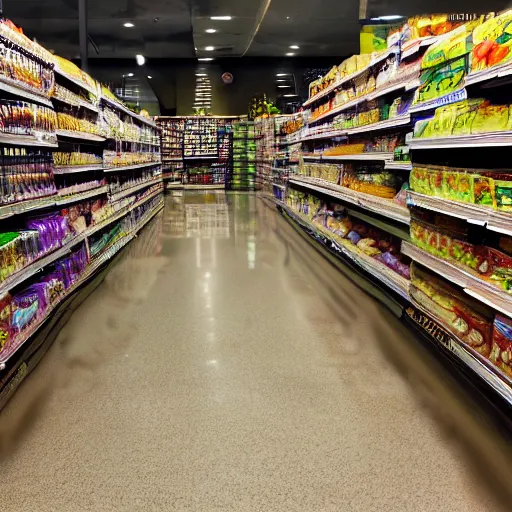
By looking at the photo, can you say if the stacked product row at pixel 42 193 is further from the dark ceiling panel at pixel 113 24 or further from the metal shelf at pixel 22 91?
the dark ceiling panel at pixel 113 24

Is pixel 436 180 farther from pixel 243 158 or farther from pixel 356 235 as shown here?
pixel 243 158

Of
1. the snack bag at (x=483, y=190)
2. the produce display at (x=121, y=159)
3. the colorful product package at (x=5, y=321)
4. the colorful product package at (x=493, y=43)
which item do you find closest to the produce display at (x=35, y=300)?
the colorful product package at (x=5, y=321)

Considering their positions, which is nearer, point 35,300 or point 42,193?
point 35,300

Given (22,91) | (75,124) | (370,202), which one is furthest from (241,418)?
(75,124)

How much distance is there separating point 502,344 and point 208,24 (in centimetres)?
1127

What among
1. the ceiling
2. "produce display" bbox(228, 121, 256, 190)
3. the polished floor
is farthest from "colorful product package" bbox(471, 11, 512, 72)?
"produce display" bbox(228, 121, 256, 190)

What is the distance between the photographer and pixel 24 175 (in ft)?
9.85

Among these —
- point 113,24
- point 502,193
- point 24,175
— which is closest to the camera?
point 502,193

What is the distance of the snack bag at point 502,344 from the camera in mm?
2072

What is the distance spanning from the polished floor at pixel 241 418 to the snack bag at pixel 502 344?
27 cm

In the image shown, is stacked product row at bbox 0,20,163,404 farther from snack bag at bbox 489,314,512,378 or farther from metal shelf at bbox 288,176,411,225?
metal shelf at bbox 288,176,411,225

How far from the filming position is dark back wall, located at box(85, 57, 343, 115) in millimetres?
16734

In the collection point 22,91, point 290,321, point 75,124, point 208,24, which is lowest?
point 290,321

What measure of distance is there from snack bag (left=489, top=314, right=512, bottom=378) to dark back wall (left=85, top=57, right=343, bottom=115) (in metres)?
15.6
